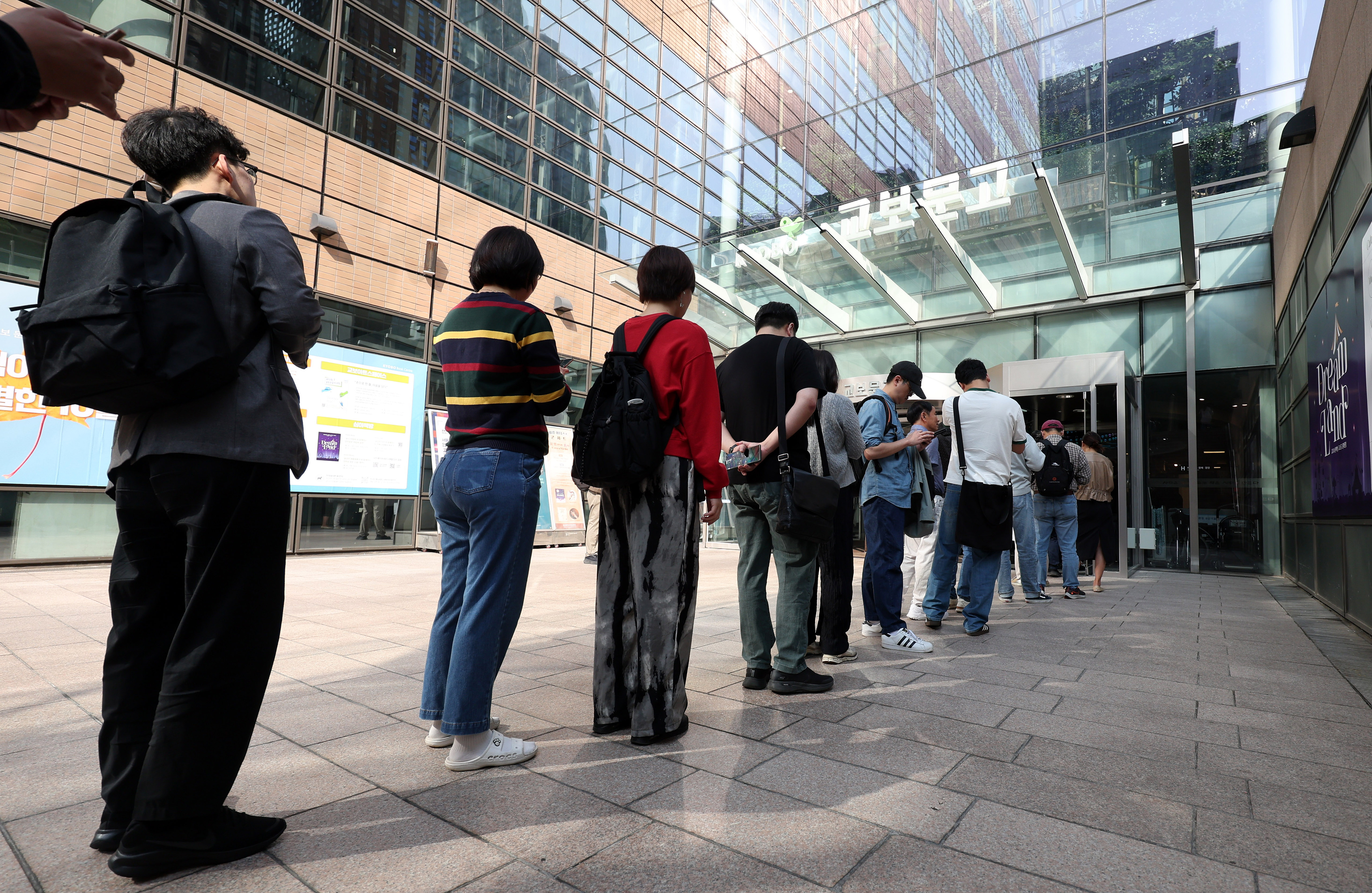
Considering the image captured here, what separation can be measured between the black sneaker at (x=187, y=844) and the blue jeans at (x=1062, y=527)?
6.99m

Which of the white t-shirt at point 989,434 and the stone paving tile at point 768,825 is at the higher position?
the white t-shirt at point 989,434

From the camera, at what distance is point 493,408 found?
230cm

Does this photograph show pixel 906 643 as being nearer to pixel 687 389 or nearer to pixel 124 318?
pixel 687 389

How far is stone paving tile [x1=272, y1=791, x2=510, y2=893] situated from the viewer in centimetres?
156

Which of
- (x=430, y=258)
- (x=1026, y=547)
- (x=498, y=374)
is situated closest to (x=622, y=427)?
(x=498, y=374)

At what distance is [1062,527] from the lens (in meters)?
7.31

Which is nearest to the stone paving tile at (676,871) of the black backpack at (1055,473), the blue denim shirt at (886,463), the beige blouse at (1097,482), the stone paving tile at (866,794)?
the stone paving tile at (866,794)

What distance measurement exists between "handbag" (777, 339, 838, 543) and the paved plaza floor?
736mm

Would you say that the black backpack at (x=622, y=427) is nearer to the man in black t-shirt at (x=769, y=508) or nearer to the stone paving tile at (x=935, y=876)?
the man in black t-shirt at (x=769, y=508)

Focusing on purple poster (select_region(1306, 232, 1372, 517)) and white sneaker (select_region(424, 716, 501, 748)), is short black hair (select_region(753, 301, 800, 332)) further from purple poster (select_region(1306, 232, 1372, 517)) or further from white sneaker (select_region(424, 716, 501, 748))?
purple poster (select_region(1306, 232, 1372, 517))

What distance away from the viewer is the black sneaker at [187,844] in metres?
1.53

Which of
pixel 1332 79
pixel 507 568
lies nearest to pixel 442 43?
pixel 1332 79

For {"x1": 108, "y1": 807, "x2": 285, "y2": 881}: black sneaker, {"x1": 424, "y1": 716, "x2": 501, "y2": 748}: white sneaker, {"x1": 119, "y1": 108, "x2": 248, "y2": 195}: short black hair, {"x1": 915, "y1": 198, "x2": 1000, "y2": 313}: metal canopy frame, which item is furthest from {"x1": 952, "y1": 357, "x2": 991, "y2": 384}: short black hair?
{"x1": 915, "y1": 198, "x2": 1000, "y2": 313}: metal canopy frame

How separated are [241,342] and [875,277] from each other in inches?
463
